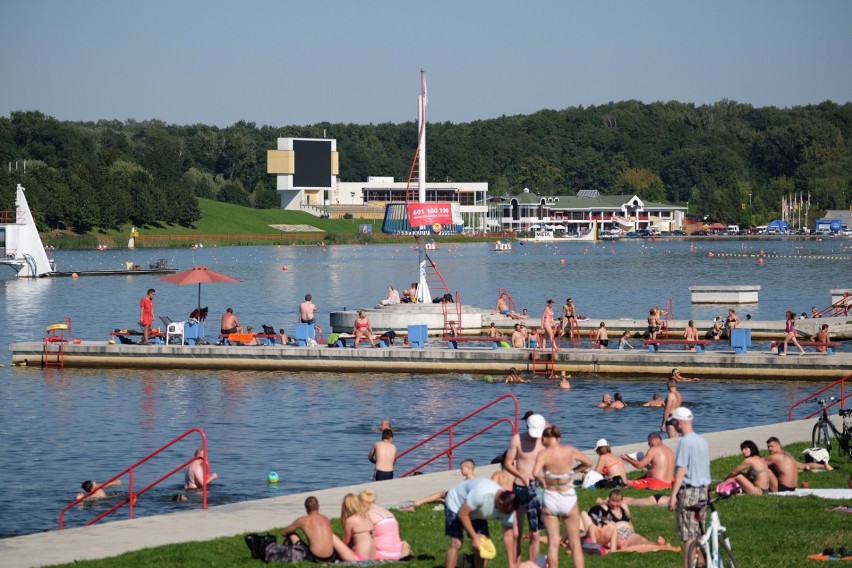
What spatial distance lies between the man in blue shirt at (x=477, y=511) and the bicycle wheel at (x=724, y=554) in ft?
6.71

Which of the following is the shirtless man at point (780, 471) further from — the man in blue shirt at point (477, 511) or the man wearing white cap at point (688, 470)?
the man in blue shirt at point (477, 511)

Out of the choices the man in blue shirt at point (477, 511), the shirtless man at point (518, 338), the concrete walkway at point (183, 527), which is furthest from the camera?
the shirtless man at point (518, 338)

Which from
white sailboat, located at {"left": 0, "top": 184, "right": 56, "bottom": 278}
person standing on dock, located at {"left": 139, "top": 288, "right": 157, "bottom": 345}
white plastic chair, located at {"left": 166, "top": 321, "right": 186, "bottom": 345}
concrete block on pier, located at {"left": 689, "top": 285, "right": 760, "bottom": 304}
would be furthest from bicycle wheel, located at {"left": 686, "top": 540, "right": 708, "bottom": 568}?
white sailboat, located at {"left": 0, "top": 184, "right": 56, "bottom": 278}

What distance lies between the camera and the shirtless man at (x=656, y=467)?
2006cm

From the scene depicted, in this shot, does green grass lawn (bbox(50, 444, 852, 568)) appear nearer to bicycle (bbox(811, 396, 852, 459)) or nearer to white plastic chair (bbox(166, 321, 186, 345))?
bicycle (bbox(811, 396, 852, 459))

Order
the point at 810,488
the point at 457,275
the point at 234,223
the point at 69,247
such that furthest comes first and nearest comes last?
1. the point at 234,223
2. the point at 69,247
3. the point at 457,275
4. the point at 810,488

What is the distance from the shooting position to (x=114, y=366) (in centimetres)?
4069

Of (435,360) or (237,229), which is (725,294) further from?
(237,229)

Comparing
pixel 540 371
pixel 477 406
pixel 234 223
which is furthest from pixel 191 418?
pixel 234 223

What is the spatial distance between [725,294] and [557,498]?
56.1 m

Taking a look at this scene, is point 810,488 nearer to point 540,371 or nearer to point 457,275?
point 540,371

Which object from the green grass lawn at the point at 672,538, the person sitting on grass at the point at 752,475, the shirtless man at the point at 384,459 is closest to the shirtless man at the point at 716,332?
the shirtless man at the point at 384,459

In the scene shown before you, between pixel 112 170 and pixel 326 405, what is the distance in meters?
135

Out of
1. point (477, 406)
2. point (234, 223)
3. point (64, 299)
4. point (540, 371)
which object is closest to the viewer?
point (477, 406)
